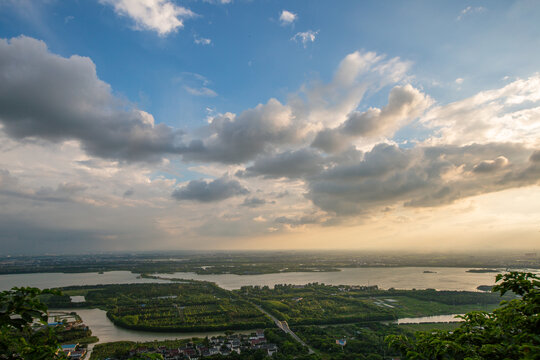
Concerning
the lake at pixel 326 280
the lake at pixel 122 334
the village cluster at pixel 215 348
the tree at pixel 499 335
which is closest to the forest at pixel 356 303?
the village cluster at pixel 215 348

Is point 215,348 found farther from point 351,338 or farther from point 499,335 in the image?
point 499,335

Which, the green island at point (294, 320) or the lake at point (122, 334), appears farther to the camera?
the lake at point (122, 334)

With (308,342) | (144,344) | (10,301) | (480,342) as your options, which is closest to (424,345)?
(480,342)

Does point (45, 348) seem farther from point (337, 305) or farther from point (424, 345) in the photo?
point (337, 305)

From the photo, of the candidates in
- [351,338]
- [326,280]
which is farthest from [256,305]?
[326,280]

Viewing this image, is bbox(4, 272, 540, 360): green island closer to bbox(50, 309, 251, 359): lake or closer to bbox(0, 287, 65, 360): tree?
bbox(0, 287, 65, 360): tree

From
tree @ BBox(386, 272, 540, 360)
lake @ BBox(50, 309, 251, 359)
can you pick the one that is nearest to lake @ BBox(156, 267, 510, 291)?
lake @ BBox(50, 309, 251, 359)

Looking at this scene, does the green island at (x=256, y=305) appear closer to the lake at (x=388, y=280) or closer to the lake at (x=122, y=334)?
the lake at (x=122, y=334)

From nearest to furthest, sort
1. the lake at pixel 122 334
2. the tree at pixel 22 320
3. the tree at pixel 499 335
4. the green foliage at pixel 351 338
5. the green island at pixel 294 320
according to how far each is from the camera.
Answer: the tree at pixel 22 320 → the tree at pixel 499 335 → the green island at pixel 294 320 → the green foliage at pixel 351 338 → the lake at pixel 122 334
